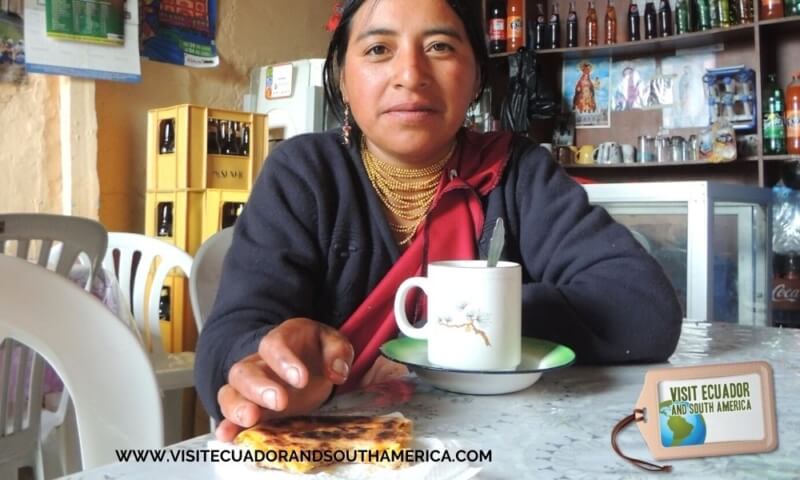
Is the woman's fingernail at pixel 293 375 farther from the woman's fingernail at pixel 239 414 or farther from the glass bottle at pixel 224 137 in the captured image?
the glass bottle at pixel 224 137

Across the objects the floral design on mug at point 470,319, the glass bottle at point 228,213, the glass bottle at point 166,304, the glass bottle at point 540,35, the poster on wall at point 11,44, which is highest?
the glass bottle at point 540,35

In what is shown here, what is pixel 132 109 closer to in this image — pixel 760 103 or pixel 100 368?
pixel 100 368

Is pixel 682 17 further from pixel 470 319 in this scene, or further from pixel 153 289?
pixel 470 319

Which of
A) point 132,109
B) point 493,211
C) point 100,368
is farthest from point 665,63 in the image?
point 100,368

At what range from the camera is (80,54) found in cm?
205

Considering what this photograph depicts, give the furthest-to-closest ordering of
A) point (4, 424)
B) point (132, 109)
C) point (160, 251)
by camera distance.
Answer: point (132, 109), point (160, 251), point (4, 424)

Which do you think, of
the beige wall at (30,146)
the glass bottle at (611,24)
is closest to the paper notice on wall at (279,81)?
the beige wall at (30,146)

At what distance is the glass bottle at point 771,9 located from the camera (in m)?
2.43

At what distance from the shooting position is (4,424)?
1.17 meters

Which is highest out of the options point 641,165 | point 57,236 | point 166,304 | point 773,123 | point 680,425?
point 773,123

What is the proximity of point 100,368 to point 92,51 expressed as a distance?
178cm

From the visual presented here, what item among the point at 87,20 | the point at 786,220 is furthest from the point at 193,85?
the point at 786,220

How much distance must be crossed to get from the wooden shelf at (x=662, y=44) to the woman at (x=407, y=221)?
201cm

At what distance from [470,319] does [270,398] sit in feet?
0.55
